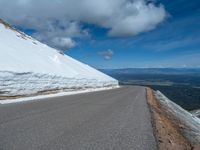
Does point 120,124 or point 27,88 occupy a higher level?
point 27,88

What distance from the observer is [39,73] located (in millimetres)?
16609

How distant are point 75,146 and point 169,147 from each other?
→ 2390mm

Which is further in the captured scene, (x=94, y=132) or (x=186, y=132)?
(x=186, y=132)

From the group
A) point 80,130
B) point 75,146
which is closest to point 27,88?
point 80,130

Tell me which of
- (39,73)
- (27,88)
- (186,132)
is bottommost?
(186,132)

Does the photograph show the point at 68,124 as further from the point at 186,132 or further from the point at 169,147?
the point at 186,132

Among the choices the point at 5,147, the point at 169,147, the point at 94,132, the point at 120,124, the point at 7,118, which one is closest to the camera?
the point at 5,147

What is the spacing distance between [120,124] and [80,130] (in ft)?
6.23

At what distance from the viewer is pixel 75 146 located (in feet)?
16.2

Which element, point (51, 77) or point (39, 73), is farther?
point (51, 77)

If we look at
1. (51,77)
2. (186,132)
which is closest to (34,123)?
(186,132)

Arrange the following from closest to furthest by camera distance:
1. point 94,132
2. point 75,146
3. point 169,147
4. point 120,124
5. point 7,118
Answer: point 75,146 → point 169,147 → point 94,132 → point 7,118 → point 120,124

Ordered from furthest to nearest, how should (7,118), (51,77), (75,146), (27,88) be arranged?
(51,77) → (27,88) → (7,118) → (75,146)

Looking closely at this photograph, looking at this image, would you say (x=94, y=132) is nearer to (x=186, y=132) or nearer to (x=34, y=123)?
(x=34, y=123)
